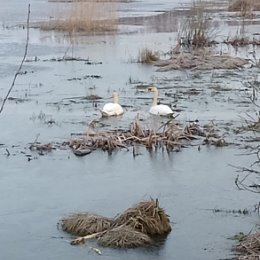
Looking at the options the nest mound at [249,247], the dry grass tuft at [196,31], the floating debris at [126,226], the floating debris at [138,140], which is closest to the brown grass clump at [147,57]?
the dry grass tuft at [196,31]

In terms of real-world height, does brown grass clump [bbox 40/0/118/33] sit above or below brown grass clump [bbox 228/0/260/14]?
above

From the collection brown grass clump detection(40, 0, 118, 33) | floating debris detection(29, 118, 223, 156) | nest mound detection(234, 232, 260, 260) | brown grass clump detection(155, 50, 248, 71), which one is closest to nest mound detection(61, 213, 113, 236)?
nest mound detection(234, 232, 260, 260)

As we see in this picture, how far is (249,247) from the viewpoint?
6.16 m

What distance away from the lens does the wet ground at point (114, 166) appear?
6.70 m

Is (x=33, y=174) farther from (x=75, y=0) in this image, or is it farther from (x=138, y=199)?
(x=75, y=0)

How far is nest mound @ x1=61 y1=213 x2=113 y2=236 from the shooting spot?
6816 mm

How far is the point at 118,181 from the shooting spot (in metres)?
8.38

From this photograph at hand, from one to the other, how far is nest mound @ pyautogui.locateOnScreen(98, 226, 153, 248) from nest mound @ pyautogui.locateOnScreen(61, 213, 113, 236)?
0.56 ft

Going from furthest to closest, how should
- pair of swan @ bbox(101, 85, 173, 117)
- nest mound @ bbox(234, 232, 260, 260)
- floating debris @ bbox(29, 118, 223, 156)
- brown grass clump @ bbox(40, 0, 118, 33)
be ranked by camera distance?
brown grass clump @ bbox(40, 0, 118, 33), pair of swan @ bbox(101, 85, 173, 117), floating debris @ bbox(29, 118, 223, 156), nest mound @ bbox(234, 232, 260, 260)

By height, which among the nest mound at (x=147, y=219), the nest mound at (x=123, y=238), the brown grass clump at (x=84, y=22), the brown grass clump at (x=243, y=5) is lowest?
the brown grass clump at (x=243, y=5)

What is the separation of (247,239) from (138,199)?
1704mm

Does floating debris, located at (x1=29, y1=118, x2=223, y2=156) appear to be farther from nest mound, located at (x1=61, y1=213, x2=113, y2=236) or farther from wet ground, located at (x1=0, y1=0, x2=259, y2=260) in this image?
nest mound, located at (x1=61, y1=213, x2=113, y2=236)

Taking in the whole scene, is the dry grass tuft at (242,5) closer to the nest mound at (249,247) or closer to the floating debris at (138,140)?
the floating debris at (138,140)

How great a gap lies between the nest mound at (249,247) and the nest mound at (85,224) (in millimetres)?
1215
